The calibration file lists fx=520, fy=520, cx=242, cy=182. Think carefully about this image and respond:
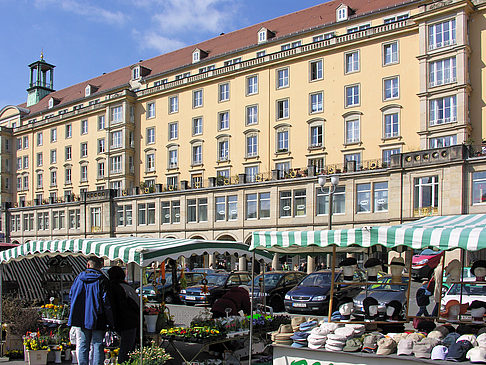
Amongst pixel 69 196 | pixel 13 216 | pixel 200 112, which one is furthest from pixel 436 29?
pixel 13 216

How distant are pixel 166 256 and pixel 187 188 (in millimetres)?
41137

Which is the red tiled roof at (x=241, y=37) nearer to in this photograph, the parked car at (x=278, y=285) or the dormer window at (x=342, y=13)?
the dormer window at (x=342, y=13)

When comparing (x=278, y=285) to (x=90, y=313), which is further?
(x=278, y=285)

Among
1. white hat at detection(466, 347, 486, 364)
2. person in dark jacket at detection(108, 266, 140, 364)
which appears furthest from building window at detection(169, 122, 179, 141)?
white hat at detection(466, 347, 486, 364)

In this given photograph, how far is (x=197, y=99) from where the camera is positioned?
54.6 metres

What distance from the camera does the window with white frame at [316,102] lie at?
4562cm

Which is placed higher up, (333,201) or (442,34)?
(442,34)

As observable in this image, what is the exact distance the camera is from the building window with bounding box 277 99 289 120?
47750 millimetres

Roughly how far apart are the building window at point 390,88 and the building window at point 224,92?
1642cm

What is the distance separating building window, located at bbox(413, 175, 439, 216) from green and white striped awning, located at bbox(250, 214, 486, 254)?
26.9 m

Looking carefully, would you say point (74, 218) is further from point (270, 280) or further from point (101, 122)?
point (270, 280)

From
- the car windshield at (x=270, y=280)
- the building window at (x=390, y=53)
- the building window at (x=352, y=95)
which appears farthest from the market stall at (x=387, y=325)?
the building window at (x=352, y=95)

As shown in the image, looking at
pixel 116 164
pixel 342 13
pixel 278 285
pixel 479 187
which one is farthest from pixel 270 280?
pixel 116 164

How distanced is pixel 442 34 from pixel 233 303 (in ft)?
111
